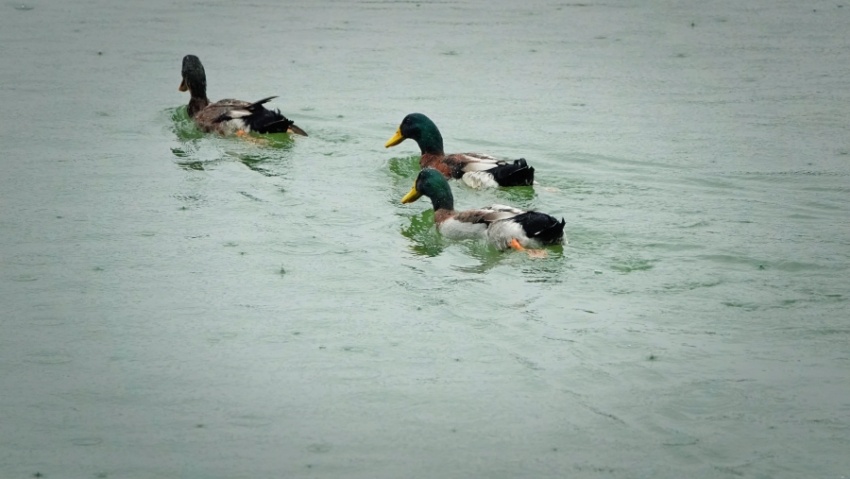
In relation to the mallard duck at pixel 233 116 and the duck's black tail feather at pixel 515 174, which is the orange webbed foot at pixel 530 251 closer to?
the duck's black tail feather at pixel 515 174

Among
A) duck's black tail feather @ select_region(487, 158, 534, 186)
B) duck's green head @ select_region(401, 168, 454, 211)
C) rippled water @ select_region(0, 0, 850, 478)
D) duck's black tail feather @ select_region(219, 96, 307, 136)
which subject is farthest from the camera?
duck's black tail feather @ select_region(219, 96, 307, 136)

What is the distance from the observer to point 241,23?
17.8 m

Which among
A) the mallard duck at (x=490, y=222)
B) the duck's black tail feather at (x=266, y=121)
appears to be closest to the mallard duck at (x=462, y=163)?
the mallard duck at (x=490, y=222)

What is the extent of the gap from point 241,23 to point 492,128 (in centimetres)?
620

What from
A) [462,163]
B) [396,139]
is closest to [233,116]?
[396,139]

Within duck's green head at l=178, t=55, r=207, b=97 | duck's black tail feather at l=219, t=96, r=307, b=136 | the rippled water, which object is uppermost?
duck's green head at l=178, t=55, r=207, b=97

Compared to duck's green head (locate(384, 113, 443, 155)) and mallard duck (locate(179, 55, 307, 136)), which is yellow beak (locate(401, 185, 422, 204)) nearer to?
duck's green head (locate(384, 113, 443, 155))

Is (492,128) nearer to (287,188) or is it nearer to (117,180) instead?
(287,188)

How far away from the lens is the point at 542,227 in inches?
353

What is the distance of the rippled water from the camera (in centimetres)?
627

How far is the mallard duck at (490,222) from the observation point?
8.99 m

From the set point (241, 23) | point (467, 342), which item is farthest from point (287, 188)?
point (241, 23)

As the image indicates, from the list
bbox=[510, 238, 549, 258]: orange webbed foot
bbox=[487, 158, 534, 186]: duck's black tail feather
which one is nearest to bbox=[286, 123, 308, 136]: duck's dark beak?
bbox=[487, 158, 534, 186]: duck's black tail feather

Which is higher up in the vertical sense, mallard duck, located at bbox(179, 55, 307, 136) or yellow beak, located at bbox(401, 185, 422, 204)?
mallard duck, located at bbox(179, 55, 307, 136)
